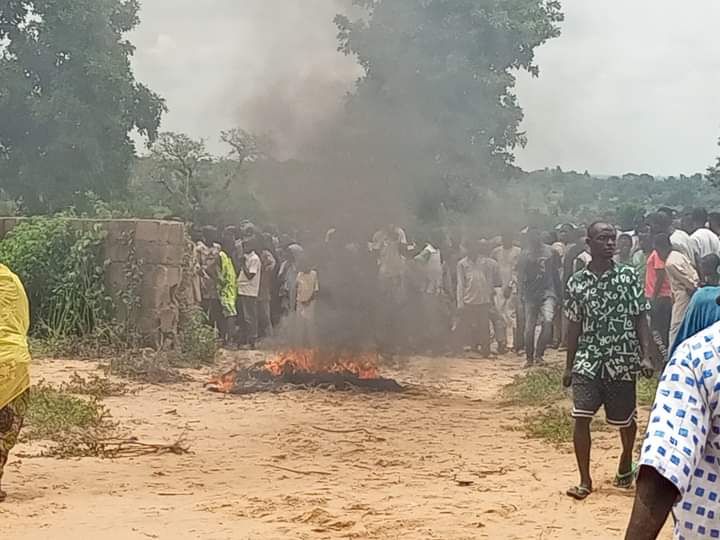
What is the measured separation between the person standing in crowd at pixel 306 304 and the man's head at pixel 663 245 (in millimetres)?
4488

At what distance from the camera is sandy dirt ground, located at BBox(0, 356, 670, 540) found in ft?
18.2

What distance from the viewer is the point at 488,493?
6.39 m

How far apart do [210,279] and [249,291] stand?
0.62m

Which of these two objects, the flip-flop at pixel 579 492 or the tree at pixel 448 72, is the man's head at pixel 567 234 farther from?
the flip-flop at pixel 579 492

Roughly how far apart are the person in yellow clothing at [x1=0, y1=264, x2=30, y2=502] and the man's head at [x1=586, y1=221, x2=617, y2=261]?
356cm

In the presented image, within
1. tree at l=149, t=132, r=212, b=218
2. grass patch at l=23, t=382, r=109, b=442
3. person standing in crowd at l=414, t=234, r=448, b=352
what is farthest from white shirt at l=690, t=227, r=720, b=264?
tree at l=149, t=132, r=212, b=218

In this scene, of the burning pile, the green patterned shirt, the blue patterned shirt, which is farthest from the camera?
the burning pile

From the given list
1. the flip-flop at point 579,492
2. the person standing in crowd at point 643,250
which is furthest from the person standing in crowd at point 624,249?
the flip-flop at point 579,492

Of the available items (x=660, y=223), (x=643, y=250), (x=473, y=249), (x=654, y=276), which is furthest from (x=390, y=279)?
(x=654, y=276)

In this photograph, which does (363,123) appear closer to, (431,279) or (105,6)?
(431,279)

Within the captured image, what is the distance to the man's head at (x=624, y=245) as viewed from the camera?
42.8ft

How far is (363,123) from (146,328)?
4.04 m

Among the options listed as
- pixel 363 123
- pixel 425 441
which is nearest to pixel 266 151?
pixel 363 123

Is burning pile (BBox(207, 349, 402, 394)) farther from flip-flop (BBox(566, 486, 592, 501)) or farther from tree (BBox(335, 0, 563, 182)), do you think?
flip-flop (BBox(566, 486, 592, 501))
